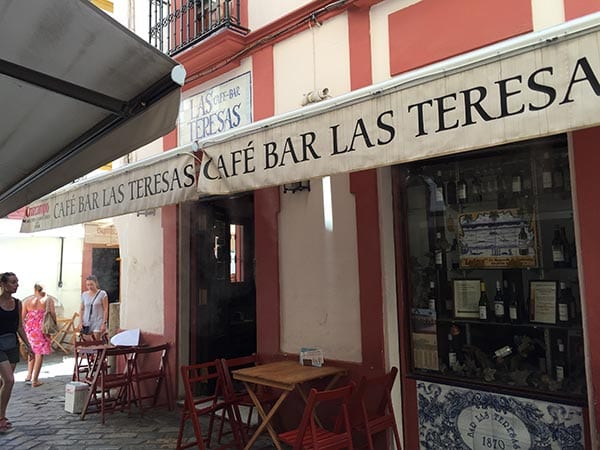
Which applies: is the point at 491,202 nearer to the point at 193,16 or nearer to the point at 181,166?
the point at 181,166

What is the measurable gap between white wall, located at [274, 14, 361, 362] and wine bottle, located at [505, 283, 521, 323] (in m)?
1.26

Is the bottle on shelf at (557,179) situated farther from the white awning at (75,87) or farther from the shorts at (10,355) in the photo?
the shorts at (10,355)

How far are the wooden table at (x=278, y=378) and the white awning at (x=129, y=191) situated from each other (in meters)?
1.62

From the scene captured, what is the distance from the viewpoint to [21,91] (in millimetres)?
2621

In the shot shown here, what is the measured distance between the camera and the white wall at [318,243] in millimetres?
4602

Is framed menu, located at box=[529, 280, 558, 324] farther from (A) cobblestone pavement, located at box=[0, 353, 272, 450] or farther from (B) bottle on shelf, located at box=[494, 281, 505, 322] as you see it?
(A) cobblestone pavement, located at box=[0, 353, 272, 450]

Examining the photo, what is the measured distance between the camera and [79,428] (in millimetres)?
5570

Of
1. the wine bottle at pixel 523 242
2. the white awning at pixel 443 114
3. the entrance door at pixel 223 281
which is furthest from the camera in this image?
the entrance door at pixel 223 281

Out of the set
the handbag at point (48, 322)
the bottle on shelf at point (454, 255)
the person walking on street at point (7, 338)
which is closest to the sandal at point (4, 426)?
the person walking on street at point (7, 338)

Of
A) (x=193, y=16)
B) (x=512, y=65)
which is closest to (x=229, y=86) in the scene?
(x=193, y=16)

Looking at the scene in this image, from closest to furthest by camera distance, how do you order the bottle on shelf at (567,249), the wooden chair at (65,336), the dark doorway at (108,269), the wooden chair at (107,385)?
the bottle on shelf at (567,249) < the wooden chair at (107,385) < the wooden chair at (65,336) < the dark doorway at (108,269)

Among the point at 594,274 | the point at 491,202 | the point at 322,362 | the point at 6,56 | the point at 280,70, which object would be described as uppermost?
the point at 280,70

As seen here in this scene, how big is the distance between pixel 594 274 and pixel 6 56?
143 inches

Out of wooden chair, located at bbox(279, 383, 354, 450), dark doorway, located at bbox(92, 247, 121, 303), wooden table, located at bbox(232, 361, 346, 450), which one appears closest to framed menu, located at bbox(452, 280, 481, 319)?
wooden table, located at bbox(232, 361, 346, 450)
